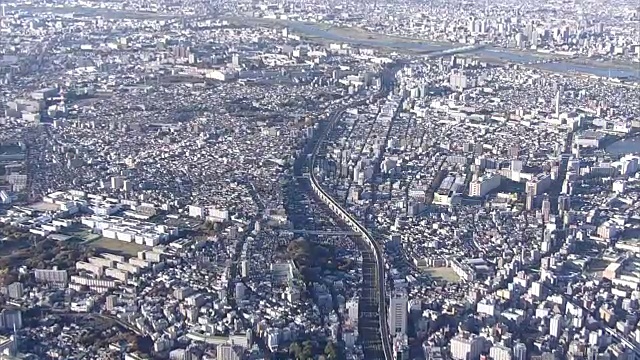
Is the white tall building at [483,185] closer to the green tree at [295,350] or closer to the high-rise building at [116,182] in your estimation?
the high-rise building at [116,182]

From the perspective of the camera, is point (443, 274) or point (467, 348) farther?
point (443, 274)

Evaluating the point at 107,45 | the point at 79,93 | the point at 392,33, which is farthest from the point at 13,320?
the point at 392,33

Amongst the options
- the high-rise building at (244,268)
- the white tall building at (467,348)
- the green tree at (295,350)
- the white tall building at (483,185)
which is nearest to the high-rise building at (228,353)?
the green tree at (295,350)

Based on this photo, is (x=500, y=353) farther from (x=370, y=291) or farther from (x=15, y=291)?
(x=15, y=291)

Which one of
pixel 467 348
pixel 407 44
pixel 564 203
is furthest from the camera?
pixel 407 44

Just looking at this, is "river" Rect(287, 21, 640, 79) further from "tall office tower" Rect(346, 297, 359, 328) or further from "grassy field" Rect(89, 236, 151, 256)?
Result: "tall office tower" Rect(346, 297, 359, 328)

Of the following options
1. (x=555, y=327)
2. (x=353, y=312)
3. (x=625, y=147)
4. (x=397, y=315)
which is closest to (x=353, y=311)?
(x=353, y=312)
